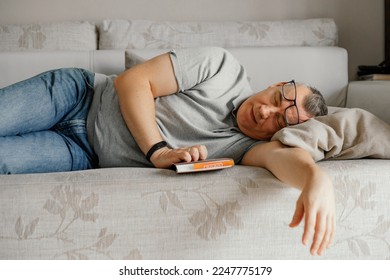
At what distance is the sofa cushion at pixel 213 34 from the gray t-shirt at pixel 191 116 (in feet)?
2.13

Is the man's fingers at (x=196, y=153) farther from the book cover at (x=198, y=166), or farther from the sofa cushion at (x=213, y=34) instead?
the sofa cushion at (x=213, y=34)

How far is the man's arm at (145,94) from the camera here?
139 cm

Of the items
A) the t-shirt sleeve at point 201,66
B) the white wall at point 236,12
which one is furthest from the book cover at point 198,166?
the white wall at point 236,12

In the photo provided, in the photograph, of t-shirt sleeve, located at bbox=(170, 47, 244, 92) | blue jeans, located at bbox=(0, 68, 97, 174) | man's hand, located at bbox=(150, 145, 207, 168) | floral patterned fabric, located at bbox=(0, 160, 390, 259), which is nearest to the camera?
floral patterned fabric, located at bbox=(0, 160, 390, 259)

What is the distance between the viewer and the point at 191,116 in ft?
4.93

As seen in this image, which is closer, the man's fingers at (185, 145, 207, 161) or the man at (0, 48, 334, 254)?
the man's fingers at (185, 145, 207, 161)

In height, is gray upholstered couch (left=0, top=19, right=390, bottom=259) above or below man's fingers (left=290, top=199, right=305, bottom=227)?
below

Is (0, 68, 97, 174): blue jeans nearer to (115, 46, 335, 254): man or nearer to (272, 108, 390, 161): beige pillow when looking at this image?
(115, 46, 335, 254): man

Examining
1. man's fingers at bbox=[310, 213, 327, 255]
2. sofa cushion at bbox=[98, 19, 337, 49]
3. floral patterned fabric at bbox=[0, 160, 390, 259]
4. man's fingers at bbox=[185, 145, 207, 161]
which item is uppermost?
sofa cushion at bbox=[98, 19, 337, 49]

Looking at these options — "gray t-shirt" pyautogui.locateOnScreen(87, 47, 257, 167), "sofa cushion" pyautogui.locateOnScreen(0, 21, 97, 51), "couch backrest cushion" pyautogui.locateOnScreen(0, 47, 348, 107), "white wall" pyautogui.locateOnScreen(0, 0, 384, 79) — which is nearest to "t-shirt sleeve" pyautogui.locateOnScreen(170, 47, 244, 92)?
"gray t-shirt" pyautogui.locateOnScreen(87, 47, 257, 167)

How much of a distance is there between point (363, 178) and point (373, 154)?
0.16m

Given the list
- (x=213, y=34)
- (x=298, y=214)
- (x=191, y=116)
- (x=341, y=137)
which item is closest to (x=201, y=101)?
(x=191, y=116)

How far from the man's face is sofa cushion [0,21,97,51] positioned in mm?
989

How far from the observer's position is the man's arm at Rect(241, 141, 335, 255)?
965 millimetres
